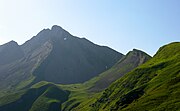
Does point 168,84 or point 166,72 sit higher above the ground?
point 166,72

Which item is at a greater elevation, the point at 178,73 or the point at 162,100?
the point at 178,73

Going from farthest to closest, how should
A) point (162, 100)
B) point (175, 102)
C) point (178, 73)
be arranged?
point (178, 73), point (162, 100), point (175, 102)

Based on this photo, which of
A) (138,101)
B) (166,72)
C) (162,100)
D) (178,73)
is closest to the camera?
(162,100)

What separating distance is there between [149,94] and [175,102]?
1068 inches

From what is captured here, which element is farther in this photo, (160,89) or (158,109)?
(160,89)

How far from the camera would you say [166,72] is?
7436 inches

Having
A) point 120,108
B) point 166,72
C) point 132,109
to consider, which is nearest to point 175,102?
point 132,109

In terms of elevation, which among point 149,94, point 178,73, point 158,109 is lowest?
point 158,109

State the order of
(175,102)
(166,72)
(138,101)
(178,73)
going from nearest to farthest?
1. (175,102)
2. (138,101)
3. (178,73)
4. (166,72)

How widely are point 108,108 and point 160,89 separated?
37.4 metres

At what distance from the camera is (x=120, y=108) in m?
171

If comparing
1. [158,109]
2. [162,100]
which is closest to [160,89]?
[162,100]

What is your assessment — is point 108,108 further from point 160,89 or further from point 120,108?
point 160,89

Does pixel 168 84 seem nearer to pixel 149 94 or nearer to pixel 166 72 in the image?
pixel 149 94
